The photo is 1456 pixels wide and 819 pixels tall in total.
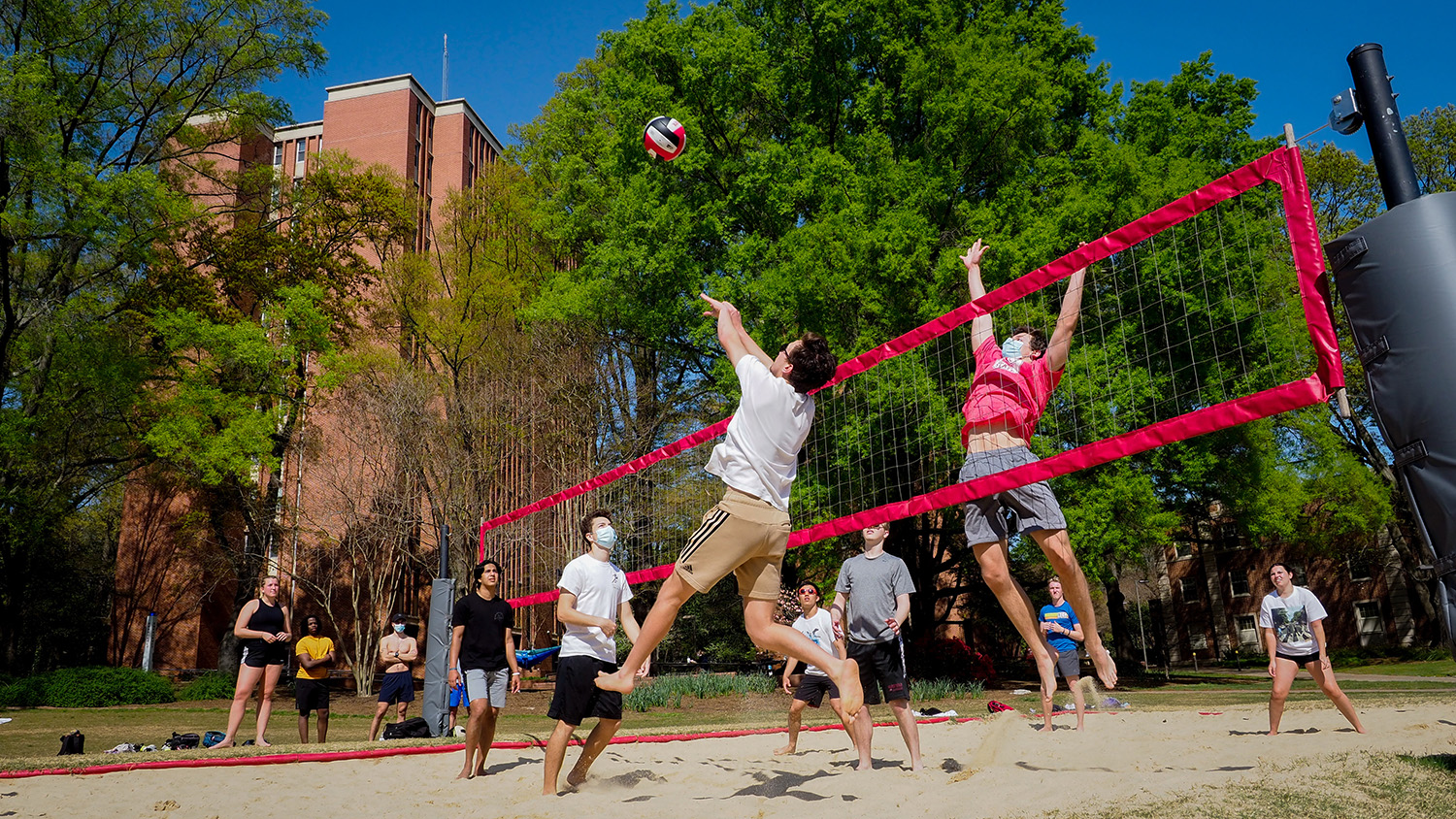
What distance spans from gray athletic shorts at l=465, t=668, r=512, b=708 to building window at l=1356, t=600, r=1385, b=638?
34951 millimetres

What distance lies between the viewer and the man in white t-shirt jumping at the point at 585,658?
520cm

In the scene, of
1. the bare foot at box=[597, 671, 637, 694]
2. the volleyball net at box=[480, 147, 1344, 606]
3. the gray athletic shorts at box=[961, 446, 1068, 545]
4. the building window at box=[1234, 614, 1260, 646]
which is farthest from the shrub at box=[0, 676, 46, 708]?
the building window at box=[1234, 614, 1260, 646]

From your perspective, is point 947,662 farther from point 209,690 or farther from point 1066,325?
point 209,690

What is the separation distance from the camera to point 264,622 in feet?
27.8

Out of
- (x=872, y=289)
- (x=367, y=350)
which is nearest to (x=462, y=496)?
(x=367, y=350)

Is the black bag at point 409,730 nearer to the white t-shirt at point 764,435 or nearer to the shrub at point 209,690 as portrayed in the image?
the white t-shirt at point 764,435

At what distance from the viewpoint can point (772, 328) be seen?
647 inches

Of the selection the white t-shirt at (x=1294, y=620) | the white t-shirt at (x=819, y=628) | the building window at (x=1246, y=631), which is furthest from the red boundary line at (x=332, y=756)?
the building window at (x=1246, y=631)

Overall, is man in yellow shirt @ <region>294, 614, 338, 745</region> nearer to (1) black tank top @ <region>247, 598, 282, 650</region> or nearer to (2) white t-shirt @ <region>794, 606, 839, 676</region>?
(1) black tank top @ <region>247, 598, 282, 650</region>

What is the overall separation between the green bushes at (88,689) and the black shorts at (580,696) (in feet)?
54.9

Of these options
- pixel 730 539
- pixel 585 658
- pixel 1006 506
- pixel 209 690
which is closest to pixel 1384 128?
pixel 1006 506

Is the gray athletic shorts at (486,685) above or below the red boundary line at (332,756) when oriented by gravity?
above

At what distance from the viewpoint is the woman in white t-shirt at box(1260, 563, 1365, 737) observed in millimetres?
7020

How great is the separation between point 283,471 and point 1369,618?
35.2 meters
